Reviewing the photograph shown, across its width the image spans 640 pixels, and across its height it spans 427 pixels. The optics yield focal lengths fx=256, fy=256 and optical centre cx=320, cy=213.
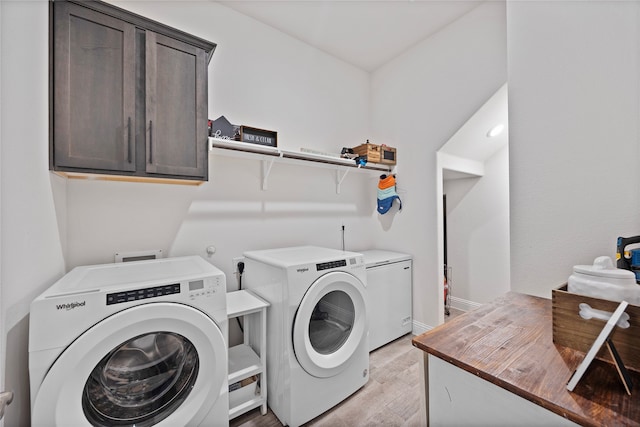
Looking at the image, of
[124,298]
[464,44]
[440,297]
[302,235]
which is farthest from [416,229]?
[124,298]

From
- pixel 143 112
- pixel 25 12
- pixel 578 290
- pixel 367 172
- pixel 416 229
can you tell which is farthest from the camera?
pixel 367 172

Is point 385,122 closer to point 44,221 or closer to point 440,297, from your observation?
point 440,297

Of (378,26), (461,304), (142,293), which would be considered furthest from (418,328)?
(378,26)

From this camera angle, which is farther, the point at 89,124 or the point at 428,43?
the point at 428,43

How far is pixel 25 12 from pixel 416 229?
9.47 ft

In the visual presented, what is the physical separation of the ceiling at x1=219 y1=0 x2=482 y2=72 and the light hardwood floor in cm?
304

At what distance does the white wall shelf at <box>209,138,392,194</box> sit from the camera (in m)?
1.88

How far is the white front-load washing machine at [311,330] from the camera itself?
4.97 feet

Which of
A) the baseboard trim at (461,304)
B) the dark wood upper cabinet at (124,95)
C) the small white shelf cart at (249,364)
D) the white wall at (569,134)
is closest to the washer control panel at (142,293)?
the small white shelf cart at (249,364)

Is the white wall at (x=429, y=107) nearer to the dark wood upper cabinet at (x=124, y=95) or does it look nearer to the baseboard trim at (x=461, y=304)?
the baseboard trim at (x=461, y=304)

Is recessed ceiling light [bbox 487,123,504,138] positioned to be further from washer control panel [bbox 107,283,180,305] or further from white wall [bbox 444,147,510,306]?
washer control panel [bbox 107,283,180,305]

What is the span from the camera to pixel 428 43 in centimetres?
259

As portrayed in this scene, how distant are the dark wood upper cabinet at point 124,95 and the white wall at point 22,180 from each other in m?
0.07

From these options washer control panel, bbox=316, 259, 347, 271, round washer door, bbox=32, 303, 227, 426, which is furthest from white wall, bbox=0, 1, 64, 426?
washer control panel, bbox=316, 259, 347, 271
